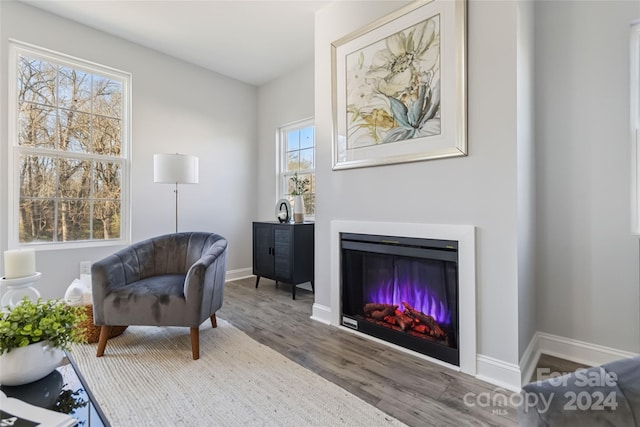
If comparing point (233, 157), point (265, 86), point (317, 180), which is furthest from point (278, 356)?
point (265, 86)

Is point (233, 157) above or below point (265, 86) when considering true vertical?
below

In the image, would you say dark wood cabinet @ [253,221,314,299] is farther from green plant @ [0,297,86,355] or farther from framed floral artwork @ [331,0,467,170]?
green plant @ [0,297,86,355]

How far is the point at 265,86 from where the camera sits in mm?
4133

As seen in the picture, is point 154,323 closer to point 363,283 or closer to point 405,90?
point 363,283

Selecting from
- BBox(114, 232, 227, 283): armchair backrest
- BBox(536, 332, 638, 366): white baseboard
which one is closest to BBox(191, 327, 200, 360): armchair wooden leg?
BBox(114, 232, 227, 283): armchair backrest

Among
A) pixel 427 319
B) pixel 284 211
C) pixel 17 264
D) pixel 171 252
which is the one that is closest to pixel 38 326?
pixel 17 264

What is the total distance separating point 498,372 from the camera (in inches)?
64.2

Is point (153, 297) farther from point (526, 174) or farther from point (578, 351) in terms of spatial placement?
point (578, 351)

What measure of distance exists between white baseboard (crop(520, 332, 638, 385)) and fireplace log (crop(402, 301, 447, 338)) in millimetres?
444

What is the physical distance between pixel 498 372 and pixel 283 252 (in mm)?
2156

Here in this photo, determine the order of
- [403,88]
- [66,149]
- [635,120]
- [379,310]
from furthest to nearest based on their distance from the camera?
[66,149] < [379,310] < [403,88] < [635,120]

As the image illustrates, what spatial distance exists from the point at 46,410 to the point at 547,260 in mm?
2689

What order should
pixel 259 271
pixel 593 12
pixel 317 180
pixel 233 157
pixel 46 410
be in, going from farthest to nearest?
pixel 233 157
pixel 259 271
pixel 317 180
pixel 593 12
pixel 46 410

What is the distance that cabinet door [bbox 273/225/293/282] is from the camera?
10.3 feet
